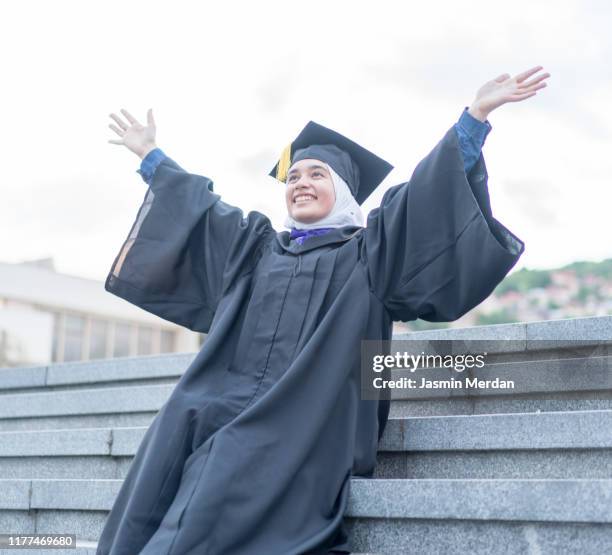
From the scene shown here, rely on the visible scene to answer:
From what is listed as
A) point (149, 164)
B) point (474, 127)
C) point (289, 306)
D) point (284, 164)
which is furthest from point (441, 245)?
point (149, 164)

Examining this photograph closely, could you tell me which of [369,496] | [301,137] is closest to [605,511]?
[369,496]

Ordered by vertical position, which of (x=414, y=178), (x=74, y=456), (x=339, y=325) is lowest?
(x=74, y=456)

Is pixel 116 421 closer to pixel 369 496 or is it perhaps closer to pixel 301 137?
pixel 301 137

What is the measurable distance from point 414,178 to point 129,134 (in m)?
1.72

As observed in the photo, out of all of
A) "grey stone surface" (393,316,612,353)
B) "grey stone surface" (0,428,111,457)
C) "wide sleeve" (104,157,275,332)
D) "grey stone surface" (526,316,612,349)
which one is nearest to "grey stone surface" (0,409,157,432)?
"grey stone surface" (0,428,111,457)

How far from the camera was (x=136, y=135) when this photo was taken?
5316 mm

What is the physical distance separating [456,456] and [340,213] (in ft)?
4.49

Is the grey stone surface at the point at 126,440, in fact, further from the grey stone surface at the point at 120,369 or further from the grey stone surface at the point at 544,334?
the grey stone surface at the point at 544,334

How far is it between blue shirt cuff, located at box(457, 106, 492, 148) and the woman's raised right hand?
1765 millimetres

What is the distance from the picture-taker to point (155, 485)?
398 centimetres

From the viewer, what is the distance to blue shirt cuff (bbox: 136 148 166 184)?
17.0 feet

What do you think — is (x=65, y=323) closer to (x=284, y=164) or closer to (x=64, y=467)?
(x=64, y=467)

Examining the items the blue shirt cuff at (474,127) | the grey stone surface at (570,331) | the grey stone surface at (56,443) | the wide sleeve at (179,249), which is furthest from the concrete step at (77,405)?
the blue shirt cuff at (474,127)

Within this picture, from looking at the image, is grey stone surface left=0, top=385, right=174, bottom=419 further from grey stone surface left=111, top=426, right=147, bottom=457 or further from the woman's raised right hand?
the woman's raised right hand
